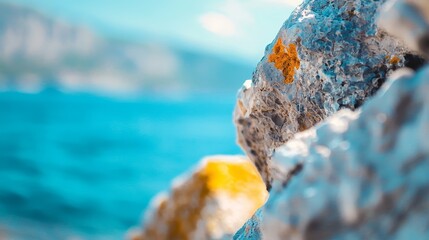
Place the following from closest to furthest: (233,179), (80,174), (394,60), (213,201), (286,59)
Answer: (394,60) → (286,59) → (213,201) → (233,179) → (80,174)

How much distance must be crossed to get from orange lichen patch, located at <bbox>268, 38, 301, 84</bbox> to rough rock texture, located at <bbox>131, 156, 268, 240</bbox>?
3746 mm

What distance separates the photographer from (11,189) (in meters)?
→ 40.7

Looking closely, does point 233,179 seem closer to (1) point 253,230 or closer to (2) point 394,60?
(1) point 253,230

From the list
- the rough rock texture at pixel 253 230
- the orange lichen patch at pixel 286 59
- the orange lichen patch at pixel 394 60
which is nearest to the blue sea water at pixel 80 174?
the rough rock texture at pixel 253 230

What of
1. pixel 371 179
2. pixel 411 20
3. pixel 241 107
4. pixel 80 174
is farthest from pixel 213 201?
pixel 80 174

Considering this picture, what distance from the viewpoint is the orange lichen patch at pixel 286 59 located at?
443 cm

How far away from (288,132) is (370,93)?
102 centimetres

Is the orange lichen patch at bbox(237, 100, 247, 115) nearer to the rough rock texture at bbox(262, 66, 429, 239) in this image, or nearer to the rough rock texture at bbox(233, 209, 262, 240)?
the rough rock texture at bbox(233, 209, 262, 240)

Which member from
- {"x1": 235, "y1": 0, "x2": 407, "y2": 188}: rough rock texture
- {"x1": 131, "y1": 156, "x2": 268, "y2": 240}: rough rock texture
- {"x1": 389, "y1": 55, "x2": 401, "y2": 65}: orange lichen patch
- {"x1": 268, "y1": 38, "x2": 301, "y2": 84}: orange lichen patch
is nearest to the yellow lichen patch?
{"x1": 131, "y1": 156, "x2": 268, "y2": 240}: rough rock texture

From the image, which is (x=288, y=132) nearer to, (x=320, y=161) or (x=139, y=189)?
(x=320, y=161)

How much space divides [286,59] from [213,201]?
4340mm

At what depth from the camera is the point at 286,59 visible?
14.8 feet

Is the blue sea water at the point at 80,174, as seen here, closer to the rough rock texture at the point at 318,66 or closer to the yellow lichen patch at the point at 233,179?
the yellow lichen patch at the point at 233,179

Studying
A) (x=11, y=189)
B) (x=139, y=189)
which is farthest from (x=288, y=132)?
(x=139, y=189)
